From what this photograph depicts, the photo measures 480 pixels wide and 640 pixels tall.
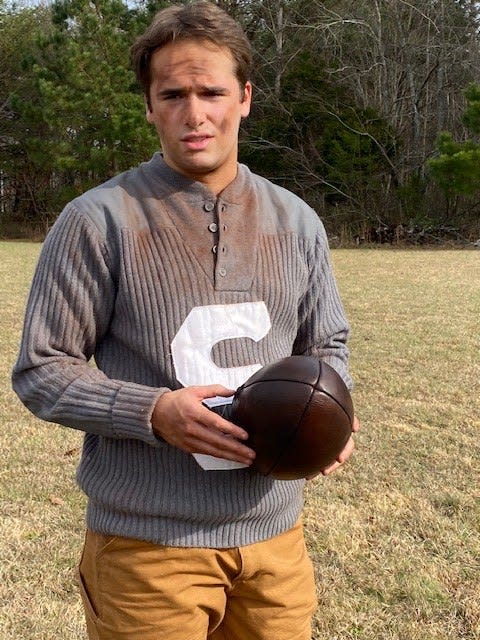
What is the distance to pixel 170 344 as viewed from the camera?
1.53 metres

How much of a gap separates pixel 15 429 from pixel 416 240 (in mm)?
21066

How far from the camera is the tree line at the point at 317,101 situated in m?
24.5

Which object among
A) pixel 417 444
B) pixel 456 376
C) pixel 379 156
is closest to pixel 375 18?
pixel 379 156

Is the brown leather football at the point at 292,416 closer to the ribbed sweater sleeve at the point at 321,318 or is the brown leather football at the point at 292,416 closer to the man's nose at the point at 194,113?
the ribbed sweater sleeve at the point at 321,318

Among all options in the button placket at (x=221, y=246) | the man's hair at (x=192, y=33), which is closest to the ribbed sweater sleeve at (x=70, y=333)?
the button placket at (x=221, y=246)

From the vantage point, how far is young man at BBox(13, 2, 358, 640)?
59.6 inches

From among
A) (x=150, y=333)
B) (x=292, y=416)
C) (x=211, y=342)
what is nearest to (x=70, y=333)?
(x=150, y=333)

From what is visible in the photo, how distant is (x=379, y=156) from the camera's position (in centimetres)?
2591

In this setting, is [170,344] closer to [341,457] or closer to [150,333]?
[150,333]

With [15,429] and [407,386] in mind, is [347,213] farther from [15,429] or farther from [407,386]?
[15,429]

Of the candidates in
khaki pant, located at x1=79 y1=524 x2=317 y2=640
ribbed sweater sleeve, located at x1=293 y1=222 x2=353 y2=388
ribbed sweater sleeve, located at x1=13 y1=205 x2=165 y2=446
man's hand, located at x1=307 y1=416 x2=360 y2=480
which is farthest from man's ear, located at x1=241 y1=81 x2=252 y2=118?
khaki pant, located at x1=79 y1=524 x2=317 y2=640

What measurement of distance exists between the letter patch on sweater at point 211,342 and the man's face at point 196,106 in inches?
11.2

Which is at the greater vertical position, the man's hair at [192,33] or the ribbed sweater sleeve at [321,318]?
the man's hair at [192,33]

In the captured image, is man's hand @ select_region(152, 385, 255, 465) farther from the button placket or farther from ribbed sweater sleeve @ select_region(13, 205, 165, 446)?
the button placket
